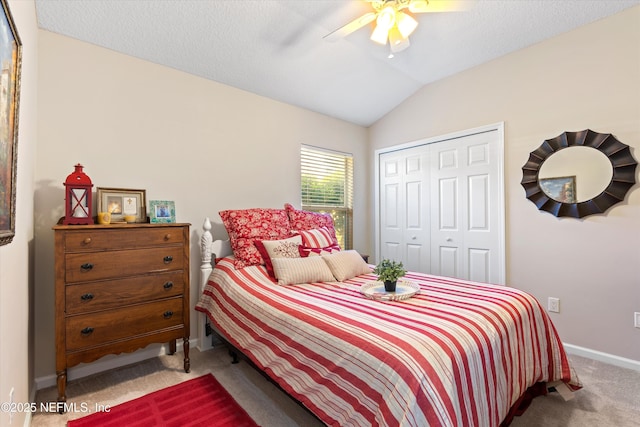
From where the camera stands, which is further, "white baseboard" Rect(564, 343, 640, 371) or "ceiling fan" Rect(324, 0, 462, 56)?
"white baseboard" Rect(564, 343, 640, 371)

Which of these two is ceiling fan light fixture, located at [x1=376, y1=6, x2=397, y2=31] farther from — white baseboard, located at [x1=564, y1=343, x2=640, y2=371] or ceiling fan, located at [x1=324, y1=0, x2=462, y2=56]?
white baseboard, located at [x1=564, y1=343, x2=640, y2=371]

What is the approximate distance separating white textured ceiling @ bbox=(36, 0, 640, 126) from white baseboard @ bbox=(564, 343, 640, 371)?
9.00 ft

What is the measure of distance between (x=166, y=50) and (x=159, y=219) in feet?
4.54

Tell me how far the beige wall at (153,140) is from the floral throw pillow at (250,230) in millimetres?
325

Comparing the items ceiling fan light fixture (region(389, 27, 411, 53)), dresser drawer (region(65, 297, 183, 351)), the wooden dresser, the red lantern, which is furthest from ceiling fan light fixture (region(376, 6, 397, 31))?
dresser drawer (region(65, 297, 183, 351))

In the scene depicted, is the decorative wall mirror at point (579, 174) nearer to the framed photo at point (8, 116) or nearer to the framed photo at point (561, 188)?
the framed photo at point (561, 188)

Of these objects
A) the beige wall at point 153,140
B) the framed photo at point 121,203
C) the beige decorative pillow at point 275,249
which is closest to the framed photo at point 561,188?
the beige decorative pillow at point 275,249

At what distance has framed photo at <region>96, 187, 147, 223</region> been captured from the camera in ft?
7.25

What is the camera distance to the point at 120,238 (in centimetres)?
200

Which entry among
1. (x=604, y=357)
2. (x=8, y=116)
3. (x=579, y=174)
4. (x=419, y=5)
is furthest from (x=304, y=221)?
(x=604, y=357)

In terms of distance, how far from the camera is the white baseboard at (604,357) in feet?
7.72

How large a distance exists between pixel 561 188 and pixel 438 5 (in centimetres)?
191

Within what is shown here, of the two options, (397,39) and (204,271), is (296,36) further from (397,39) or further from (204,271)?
(204,271)

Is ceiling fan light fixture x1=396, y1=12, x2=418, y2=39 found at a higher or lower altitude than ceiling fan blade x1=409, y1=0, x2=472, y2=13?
lower
